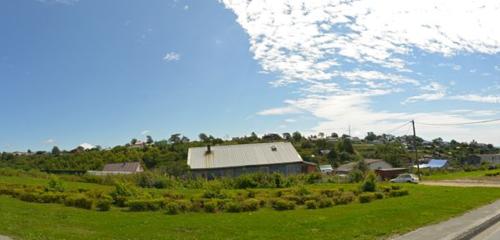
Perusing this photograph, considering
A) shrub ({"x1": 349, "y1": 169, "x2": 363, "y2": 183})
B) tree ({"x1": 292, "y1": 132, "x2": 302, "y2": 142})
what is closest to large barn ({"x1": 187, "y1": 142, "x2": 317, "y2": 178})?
shrub ({"x1": 349, "y1": 169, "x2": 363, "y2": 183})

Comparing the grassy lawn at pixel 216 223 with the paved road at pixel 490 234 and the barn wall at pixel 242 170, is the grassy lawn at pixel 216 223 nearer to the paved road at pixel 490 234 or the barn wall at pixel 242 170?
the paved road at pixel 490 234

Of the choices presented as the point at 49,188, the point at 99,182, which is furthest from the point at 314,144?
the point at 49,188

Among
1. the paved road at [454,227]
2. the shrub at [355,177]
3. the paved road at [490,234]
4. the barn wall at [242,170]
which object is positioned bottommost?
the paved road at [490,234]

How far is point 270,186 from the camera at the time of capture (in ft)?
106

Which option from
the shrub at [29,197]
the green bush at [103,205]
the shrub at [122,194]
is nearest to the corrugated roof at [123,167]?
the shrub at [29,197]

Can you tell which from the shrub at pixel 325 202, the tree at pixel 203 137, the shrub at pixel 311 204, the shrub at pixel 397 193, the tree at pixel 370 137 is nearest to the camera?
the shrub at pixel 311 204

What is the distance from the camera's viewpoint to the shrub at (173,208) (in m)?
16.4

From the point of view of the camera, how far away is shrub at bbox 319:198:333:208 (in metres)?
18.7

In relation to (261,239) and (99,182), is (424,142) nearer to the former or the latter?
(99,182)

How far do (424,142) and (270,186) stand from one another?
135426 mm

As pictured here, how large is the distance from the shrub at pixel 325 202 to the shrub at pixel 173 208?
5685mm

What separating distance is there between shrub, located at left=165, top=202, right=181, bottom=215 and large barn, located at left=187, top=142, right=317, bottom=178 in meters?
39.6

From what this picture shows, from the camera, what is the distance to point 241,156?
59781 mm

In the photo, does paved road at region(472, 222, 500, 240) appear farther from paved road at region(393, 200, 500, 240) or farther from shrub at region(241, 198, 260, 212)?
shrub at region(241, 198, 260, 212)
